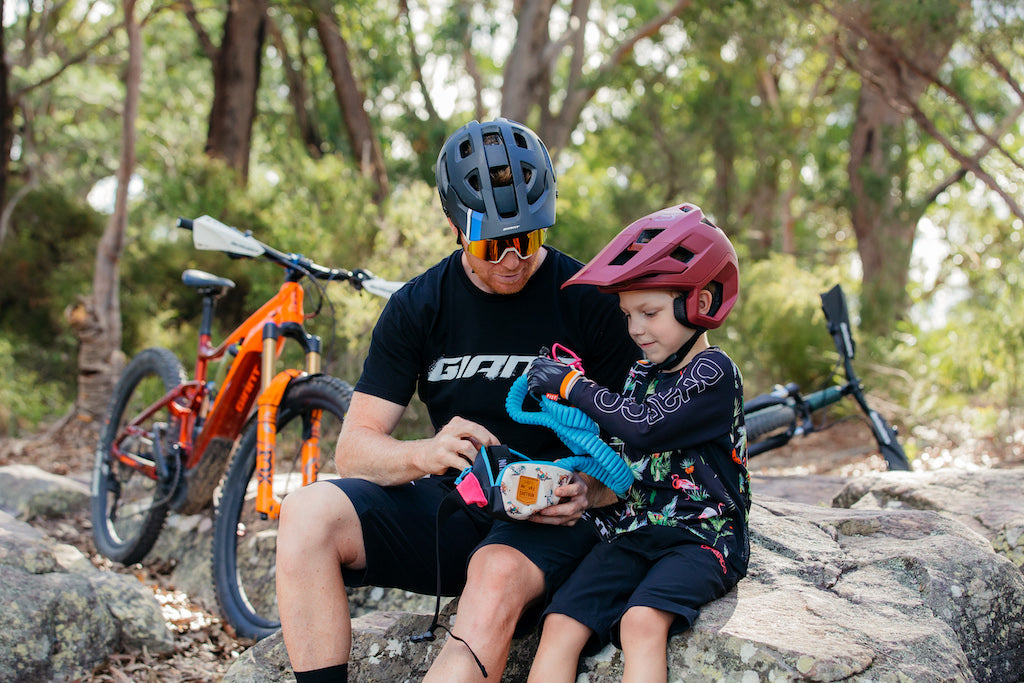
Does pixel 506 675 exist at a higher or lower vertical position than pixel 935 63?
lower

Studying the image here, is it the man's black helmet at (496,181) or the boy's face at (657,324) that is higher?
the man's black helmet at (496,181)

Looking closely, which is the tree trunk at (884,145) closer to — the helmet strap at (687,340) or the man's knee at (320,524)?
the helmet strap at (687,340)

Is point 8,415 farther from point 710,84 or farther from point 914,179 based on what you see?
point 914,179

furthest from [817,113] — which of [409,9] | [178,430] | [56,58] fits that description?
[178,430]

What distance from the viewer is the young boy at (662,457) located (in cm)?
208

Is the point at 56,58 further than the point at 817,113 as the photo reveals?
No

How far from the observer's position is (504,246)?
251 cm

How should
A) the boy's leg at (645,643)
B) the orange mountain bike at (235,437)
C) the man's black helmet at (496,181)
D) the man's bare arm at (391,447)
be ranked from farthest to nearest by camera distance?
the orange mountain bike at (235,437)
the man's black helmet at (496,181)
the man's bare arm at (391,447)
the boy's leg at (645,643)

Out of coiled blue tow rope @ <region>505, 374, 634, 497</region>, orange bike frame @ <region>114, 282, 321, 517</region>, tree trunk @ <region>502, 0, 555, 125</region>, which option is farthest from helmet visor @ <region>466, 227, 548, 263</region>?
tree trunk @ <region>502, 0, 555, 125</region>

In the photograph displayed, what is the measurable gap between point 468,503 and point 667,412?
0.56 metres

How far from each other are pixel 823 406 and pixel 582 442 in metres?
3.18

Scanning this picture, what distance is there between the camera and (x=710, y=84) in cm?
1636

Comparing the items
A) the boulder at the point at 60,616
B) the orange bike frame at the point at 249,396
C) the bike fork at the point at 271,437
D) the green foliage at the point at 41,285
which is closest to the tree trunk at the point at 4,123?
the green foliage at the point at 41,285

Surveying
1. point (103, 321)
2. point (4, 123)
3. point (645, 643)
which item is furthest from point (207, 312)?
point (4, 123)
